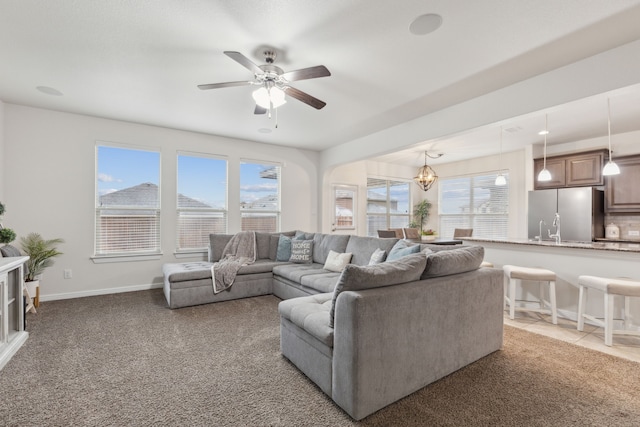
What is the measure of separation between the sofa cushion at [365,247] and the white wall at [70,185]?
326 centimetres

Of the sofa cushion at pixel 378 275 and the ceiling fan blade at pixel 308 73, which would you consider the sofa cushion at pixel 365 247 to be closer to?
the sofa cushion at pixel 378 275

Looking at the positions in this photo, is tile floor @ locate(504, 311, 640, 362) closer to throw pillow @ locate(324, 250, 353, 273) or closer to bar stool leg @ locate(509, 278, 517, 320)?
bar stool leg @ locate(509, 278, 517, 320)

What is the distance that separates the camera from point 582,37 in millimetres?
2387

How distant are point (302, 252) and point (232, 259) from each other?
115 centimetres

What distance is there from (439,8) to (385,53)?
2.14 feet

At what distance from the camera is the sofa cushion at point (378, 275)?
185cm

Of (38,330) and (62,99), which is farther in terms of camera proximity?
(62,99)

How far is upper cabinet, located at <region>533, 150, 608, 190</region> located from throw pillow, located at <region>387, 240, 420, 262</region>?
4.06 m

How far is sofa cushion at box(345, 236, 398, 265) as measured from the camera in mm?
3777

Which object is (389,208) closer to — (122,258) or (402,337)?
(122,258)

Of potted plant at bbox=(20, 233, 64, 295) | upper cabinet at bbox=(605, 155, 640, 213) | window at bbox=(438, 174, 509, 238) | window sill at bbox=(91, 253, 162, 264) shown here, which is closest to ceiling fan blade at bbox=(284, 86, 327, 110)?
window sill at bbox=(91, 253, 162, 264)

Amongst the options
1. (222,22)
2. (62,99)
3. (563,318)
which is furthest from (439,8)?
(62,99)

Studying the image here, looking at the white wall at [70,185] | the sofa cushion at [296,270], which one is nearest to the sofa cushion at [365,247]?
the sofa cushion at [296,270]

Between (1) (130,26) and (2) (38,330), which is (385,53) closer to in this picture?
(1) (130,26)
